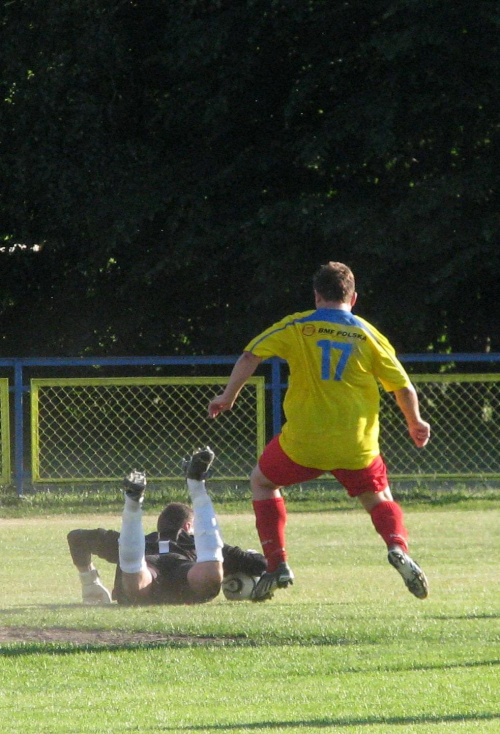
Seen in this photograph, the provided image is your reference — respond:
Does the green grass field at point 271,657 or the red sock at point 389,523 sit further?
the red sock at point 389,523

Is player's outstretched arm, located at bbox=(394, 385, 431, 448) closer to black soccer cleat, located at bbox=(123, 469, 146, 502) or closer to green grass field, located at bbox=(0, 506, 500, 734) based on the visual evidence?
green grass field, located at bbox=(0, 506, 500, 734)

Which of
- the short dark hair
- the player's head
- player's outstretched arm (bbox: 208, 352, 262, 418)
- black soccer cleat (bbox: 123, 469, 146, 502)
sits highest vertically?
the short dark hair

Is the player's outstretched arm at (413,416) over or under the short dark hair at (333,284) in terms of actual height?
under

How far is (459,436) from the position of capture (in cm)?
1556

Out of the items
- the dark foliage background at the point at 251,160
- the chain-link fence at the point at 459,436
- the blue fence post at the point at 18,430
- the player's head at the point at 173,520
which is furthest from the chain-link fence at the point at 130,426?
the player's head at the point at 173,520

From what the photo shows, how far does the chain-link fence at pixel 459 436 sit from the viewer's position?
15180mm

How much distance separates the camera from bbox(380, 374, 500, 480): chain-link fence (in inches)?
598

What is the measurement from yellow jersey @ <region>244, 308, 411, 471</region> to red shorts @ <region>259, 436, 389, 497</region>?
0.26 ft

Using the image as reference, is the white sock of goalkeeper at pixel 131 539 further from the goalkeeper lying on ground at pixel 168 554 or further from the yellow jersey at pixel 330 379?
the yellow jersey at pixel 330 379

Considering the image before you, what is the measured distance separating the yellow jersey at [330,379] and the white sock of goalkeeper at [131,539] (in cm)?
126

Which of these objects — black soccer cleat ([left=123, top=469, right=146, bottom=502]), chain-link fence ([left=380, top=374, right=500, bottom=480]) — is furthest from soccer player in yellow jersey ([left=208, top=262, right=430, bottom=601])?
chain-link fence ([left=380, top=374, right=500, bottom=480])

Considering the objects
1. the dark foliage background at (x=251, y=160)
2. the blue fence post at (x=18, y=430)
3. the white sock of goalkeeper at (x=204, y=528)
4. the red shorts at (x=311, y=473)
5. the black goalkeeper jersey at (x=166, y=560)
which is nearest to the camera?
the red shorts at (x=311, y=473)

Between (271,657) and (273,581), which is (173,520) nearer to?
(273,581)

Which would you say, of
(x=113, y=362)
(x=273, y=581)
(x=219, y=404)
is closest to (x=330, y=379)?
(x=219, y=404)
